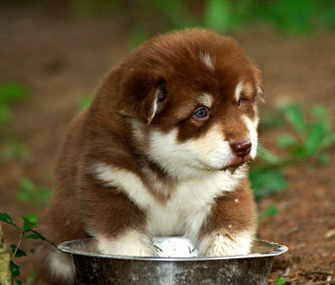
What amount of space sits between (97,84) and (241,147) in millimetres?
3206

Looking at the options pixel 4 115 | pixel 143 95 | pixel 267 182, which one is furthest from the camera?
pixel 4 115

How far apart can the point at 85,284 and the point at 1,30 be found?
1481cm

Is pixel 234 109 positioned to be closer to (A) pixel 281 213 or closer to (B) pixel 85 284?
(B) pixel 85 284

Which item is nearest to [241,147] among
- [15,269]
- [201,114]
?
[201,114]

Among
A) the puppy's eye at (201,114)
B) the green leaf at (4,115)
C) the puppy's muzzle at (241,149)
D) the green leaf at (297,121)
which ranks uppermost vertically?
the puppy's eye at (201,114)

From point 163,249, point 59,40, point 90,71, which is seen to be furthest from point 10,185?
point 59,40

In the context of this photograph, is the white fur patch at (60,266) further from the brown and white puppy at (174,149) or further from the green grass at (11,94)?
the green grass at (11,94)

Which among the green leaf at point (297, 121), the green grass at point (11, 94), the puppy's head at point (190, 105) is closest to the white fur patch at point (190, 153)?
the puppy's head at point (190, 105)

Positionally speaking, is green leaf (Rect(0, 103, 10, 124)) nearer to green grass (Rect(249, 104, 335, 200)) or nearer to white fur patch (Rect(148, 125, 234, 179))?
green grass (Rect(249, 104, 335, 200))

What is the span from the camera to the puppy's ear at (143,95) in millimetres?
4312

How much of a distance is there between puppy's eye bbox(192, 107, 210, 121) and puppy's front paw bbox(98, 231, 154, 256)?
840 millimetres

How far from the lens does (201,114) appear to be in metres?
4.37

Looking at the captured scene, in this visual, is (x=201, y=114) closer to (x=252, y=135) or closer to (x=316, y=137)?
(x=252, y=135)

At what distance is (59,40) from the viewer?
54.1 feet
